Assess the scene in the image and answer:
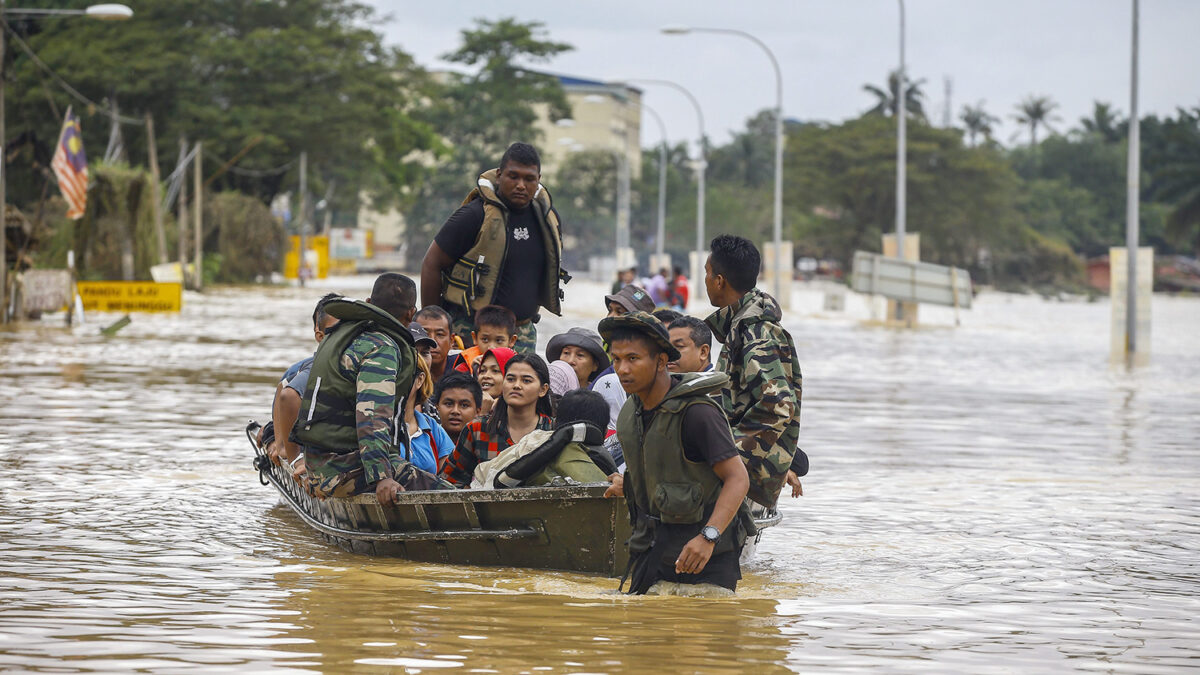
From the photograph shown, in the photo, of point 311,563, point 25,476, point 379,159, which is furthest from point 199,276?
point 311,563

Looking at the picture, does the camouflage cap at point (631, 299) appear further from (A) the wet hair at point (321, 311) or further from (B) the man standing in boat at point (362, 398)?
(B) the man standing in boat at point (362, 398)

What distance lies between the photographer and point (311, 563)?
8375 mm

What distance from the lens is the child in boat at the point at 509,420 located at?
8578 mm

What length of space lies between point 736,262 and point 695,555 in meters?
1.49

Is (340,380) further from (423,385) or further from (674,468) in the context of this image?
(674,468)

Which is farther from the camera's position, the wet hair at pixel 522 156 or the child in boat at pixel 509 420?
the wet hair at pixel 522 156

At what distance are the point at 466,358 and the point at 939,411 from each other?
9.71 m

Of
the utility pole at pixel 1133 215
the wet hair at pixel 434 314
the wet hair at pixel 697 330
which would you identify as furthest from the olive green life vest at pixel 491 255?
the utility pole at pixel 1133 215

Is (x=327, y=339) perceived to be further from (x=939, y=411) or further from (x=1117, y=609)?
(x=939, y=411)

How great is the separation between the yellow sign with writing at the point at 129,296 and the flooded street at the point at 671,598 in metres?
13.6

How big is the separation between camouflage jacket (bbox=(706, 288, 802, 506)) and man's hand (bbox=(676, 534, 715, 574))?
92 cm

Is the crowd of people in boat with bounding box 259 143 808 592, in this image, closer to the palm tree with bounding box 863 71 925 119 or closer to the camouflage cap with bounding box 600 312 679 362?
the camouflage cap with bounding box 600 312 679 362

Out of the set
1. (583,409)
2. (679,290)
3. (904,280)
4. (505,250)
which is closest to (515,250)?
(505,250)

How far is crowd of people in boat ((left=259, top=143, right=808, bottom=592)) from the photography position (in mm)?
6297
